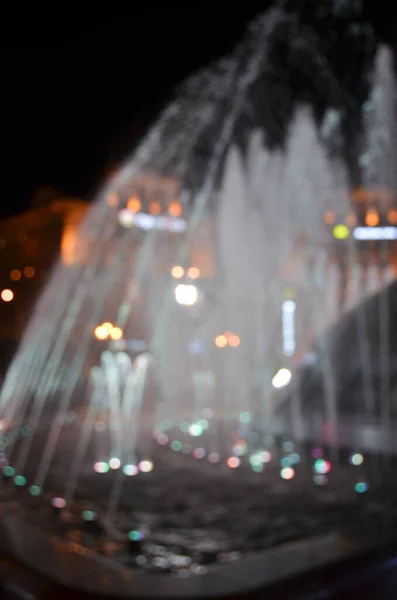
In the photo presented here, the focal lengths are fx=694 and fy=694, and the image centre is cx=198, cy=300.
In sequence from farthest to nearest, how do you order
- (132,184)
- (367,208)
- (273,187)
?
(132,184)
(367,208)
(273,187)

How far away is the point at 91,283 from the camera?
3516cm

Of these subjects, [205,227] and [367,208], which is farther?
[205,227]

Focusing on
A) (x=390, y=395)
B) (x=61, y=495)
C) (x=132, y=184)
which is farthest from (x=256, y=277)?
(x=132, y=184)

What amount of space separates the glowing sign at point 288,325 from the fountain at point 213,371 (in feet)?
0.29

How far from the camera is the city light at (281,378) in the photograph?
1834 cm

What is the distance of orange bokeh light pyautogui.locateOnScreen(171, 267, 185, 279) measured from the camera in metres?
36.7

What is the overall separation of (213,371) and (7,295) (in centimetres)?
841

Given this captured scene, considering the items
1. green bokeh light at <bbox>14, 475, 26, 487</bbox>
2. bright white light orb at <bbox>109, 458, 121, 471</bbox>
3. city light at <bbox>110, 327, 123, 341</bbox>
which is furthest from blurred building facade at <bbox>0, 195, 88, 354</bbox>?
green bokeh light at <bbox>14, 475, 26, 487</bbox>

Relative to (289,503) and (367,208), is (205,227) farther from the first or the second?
(289,503)

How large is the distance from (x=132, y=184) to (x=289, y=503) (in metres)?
32.5

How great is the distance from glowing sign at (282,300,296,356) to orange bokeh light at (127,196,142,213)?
15.4m

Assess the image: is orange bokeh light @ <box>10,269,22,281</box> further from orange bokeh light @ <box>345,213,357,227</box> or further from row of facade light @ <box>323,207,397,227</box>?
orange bokeh light @ <box>345,213,357,227</box>

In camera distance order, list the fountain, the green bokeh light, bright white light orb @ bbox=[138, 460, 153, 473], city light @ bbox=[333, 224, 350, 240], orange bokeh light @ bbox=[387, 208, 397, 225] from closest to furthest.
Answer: the fountain
the green bokeh light
bright white light orb @ bbox=[138, 460, 153, 473]
city light @ bbox=[333, 224, 350, 240]
orange bokeh light @ bbox=[387, 208, 397, 225]

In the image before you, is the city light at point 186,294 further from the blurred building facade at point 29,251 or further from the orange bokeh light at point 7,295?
the orange bokeh light at point 7,295
